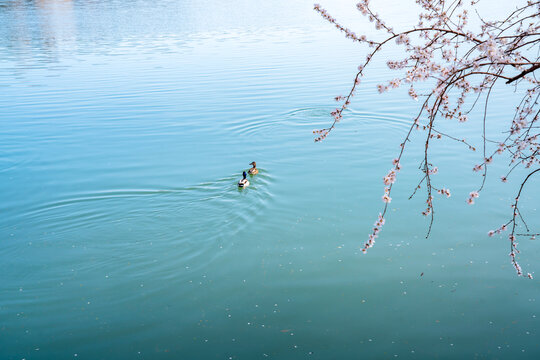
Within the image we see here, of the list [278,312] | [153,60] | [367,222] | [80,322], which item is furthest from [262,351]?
[153,60]

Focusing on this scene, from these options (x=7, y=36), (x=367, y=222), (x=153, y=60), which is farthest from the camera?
(x=7, y=36)

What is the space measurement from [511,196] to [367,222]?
355 centimetres

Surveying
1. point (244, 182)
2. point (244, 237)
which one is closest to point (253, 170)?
point (244, 182)

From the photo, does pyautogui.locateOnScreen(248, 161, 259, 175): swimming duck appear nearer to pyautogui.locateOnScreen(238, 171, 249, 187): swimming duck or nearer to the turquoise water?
the turquoise water

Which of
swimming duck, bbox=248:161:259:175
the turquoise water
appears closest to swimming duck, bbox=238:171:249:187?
the turquoise water

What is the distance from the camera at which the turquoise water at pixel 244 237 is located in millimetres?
6988

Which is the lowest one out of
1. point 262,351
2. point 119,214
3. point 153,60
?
point 262,351

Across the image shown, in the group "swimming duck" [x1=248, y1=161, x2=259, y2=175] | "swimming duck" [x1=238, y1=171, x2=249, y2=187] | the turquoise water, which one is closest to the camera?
the turquoise water

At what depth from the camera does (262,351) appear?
22.0 ft

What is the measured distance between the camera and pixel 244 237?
9.32 meters

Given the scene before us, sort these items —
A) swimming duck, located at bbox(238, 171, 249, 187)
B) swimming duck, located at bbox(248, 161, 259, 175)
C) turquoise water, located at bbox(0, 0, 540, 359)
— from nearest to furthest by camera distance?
turquoise water, located at bbox(0, 0, 540, 359)
swimming duck, located at bbox(238, 171, 249, 187)
swimming duck, located at bbox(248, 161, 259, 175)

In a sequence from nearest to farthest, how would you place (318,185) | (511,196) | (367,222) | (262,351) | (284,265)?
(262,351), (284,265), (367,222), (511,196), (318,185)

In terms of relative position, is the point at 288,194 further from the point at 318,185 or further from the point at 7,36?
the point at 7,36

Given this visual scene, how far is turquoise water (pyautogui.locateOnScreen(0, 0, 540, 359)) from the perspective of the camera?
6.99 m
